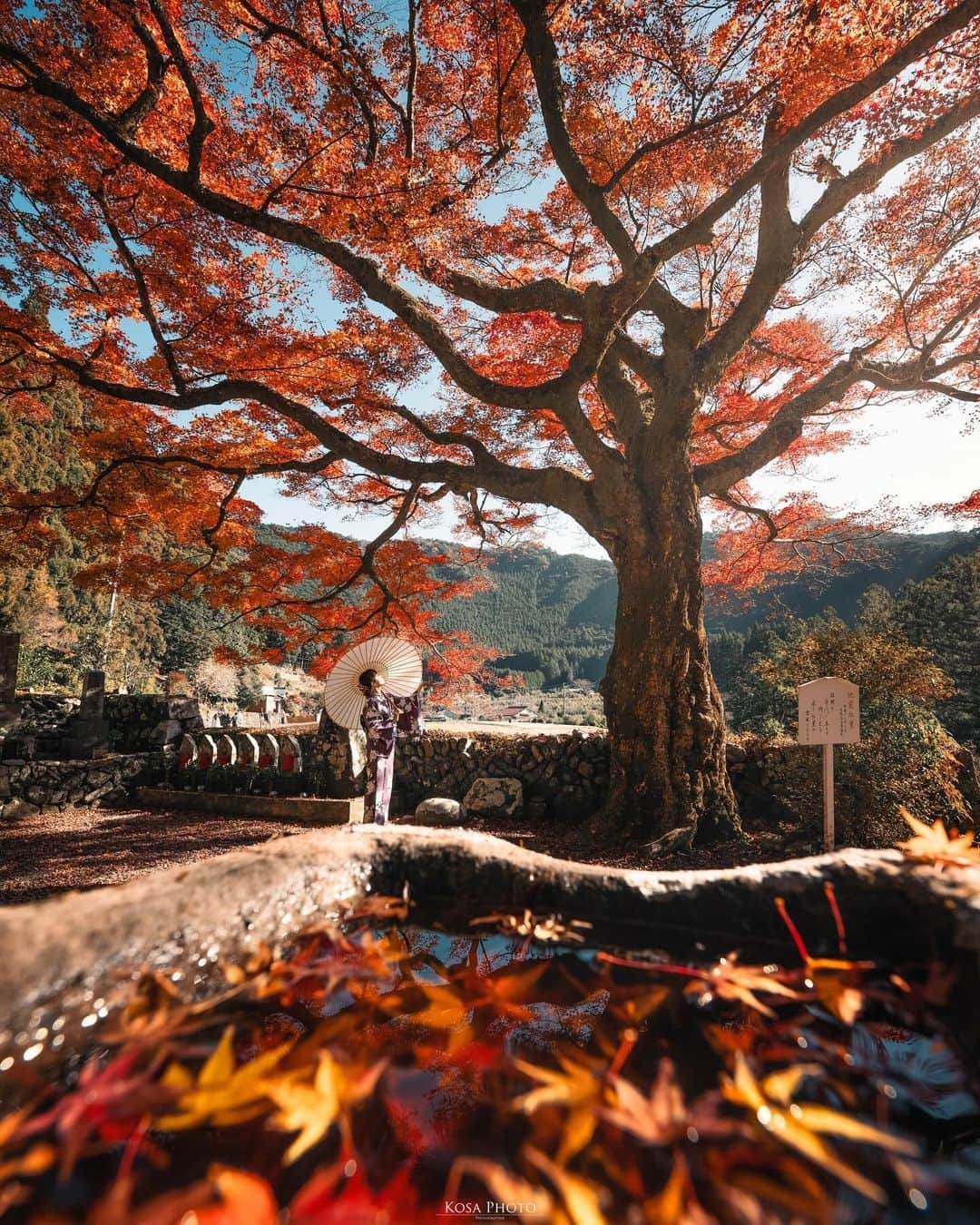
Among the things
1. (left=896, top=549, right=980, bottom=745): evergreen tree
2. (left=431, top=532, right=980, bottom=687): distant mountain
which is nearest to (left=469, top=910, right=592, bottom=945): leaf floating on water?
(left=896, top=549, right=980, bottom=745): evergreen tree

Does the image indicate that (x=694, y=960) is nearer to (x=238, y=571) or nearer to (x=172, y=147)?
(x=238, y=571)

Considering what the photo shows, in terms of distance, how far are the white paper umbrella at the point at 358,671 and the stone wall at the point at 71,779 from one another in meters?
5.44

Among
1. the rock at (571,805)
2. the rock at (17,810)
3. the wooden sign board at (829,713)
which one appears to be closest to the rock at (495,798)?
the rock at (571,805)

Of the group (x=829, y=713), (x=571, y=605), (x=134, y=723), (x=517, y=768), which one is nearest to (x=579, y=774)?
(x=517, y=768)

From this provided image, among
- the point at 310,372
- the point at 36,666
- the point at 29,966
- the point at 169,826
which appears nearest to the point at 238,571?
the point at 310,372

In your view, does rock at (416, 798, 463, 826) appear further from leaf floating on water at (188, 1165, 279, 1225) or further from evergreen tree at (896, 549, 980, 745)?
evergreen tree at (896, 549, 980, 745)

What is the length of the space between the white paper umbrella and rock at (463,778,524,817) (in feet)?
7.43

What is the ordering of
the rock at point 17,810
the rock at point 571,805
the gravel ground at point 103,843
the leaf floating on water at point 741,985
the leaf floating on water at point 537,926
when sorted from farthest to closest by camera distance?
the rock at point 17,810, the rock at point 571,805, the gravel ground at point 103,843, the leaf floating on water at point 537,926, the leaf floating on water at point 741,985

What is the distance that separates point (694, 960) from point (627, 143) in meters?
8.20

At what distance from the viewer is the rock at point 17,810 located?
753cm

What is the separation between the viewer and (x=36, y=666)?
18125 millimetres

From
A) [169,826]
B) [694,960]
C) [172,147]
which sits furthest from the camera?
[169,826]

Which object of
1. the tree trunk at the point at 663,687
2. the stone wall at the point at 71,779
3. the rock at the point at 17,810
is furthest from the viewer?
the stone wall at the point at 71,779

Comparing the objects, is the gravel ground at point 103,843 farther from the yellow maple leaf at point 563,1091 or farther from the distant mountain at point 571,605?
the distant mountain at point 571,605
